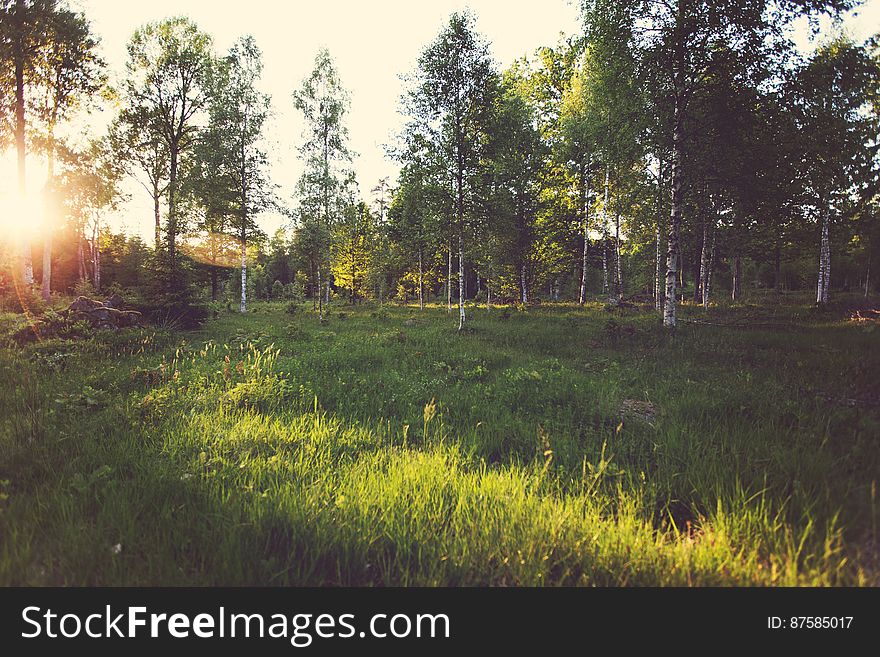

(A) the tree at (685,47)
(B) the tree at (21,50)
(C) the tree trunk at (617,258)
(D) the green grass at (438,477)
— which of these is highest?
(B) the tree at (21,50)

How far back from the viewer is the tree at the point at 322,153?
66.4 feet

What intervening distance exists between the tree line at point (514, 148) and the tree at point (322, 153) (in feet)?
0.43

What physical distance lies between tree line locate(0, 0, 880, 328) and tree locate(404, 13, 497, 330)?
3.3 inches

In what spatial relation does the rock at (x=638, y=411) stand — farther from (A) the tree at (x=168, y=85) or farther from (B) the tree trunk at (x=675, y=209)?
(A) the tree at (x=168, y=85)

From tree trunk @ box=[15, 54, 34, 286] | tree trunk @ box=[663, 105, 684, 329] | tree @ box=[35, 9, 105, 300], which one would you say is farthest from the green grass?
tree @ box=[35, 9, 105, 300]

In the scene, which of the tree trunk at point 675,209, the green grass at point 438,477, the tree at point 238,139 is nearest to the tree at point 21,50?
the tree at point 238,139

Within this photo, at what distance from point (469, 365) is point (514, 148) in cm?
1350

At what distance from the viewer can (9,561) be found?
194cm

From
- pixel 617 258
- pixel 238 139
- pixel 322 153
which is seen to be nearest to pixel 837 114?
pixel 617 258

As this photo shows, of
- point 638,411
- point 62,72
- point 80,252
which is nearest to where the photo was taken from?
point 638,411

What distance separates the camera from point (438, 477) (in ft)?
10.6

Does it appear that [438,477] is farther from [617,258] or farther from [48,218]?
[48,218]

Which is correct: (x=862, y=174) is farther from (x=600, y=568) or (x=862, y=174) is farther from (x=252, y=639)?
(x=252, y=639)

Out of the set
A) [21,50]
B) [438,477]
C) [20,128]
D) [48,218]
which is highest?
[21,50]
